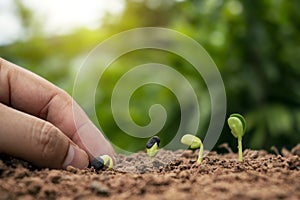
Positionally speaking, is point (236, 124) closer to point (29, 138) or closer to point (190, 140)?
point (190, 140)

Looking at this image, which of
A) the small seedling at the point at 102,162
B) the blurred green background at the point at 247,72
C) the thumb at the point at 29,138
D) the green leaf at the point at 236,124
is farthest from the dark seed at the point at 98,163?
the blurred green background at the point at 247,72

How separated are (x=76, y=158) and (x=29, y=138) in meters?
0.16

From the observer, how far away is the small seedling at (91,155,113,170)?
1035 millimetres

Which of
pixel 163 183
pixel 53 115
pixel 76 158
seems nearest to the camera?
pixel 163 183

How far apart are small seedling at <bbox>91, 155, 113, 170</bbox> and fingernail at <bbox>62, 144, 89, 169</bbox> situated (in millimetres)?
22

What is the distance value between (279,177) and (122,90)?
2370 mm

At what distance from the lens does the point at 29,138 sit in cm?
90

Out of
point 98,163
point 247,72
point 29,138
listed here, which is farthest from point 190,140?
point 247,72

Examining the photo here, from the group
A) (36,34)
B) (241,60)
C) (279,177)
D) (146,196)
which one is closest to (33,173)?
(146,196)

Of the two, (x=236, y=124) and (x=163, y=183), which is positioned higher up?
(x=236, y=124)

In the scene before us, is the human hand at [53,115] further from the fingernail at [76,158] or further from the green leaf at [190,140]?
the green leaf at [190,140]

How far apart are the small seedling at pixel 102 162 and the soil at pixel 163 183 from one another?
2 centimetres

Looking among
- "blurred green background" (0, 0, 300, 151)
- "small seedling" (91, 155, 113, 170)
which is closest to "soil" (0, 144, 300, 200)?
"small seedling" (91, 155, 113, 170)

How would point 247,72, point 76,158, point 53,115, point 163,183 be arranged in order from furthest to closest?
1. point 247,72
2. point 53,115
3. point 76,158
4. point 163,183
